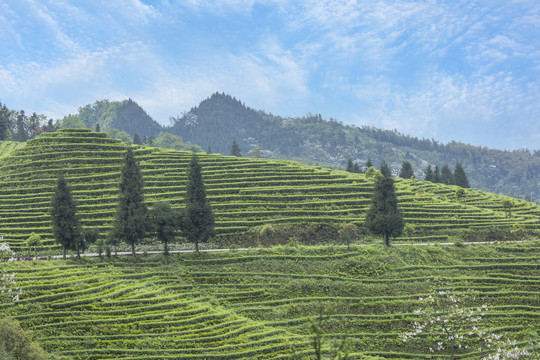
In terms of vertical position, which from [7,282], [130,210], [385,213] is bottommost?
[7,282]

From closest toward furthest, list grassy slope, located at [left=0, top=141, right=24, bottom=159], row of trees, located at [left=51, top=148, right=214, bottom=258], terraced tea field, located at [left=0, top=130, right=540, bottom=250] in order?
row of trees, located at [left=51, top=148, right=214, bottom=258], terraced tea field, located at [left=0, top=130, right=540, bottom=250], grassy slope, located at [left=0, top=141, right=24, bottom=159]

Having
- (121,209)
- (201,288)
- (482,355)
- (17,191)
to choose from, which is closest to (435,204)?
(482,355)

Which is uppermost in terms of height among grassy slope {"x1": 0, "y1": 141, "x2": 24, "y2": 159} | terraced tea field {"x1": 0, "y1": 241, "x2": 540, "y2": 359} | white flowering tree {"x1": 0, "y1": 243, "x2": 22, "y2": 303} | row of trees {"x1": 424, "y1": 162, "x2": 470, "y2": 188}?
grassy slope {"x1": 0, "y1": 141, "x2": 24, "y2": 159}

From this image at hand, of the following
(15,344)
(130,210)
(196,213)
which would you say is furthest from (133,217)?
(15,344)

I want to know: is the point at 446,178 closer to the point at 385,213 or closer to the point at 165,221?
the point at 385,213

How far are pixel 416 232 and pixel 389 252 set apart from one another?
1366 centimetres

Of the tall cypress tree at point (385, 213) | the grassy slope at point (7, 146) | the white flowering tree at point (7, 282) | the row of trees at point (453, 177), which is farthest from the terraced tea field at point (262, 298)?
the grassy slope at point (7, 146)

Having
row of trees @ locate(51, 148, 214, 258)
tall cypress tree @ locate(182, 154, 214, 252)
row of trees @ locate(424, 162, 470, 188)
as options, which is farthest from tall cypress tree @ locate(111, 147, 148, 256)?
row of trees @ locate(424, 162, 470, 188)

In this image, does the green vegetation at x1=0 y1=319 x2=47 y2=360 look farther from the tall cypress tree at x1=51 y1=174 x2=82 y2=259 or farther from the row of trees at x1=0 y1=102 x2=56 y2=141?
the row of trees at x1=0 y1=102 x2=56 y2=141

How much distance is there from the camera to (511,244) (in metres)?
59.6

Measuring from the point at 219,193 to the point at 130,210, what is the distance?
82.3 ft

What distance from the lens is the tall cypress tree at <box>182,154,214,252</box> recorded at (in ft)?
176

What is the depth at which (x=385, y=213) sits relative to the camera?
5766cm

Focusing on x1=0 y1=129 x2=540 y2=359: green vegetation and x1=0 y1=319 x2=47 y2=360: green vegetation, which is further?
x1=0 y1=129 x2=540 y2=359: green vegetation
